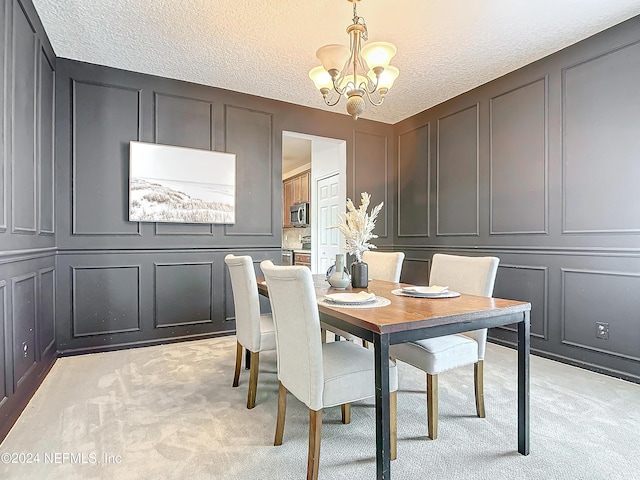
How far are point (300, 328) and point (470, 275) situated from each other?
129cm

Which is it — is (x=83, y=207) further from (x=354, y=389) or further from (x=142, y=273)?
(x=354, y=389)

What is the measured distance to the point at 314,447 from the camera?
58.6 inches

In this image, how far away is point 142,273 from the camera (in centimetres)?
342

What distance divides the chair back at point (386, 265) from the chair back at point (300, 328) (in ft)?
4.44

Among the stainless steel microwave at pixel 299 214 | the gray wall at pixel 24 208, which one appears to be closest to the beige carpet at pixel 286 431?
the gray wall at pixel 24 208

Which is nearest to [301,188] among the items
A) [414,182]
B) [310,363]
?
[414,182]

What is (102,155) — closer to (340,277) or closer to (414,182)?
(340,277)

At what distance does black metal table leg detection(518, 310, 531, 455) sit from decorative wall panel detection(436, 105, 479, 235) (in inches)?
88.9

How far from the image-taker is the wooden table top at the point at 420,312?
1.39 metres

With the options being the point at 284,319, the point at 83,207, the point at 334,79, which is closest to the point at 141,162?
the point at 83,207

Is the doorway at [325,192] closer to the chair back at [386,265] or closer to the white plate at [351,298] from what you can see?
the chair back at [386,265]

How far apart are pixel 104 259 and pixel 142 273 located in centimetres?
34

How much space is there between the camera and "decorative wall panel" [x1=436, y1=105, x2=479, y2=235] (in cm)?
382

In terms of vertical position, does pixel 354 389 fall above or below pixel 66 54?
below
